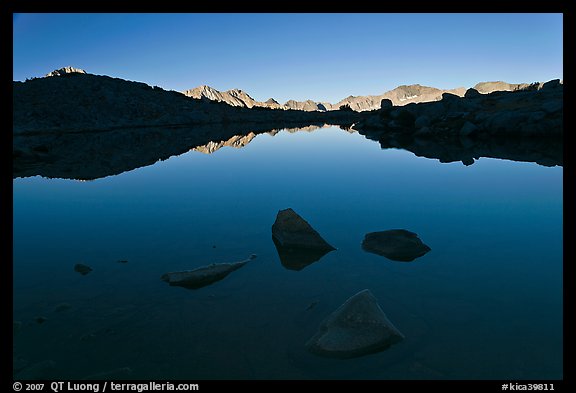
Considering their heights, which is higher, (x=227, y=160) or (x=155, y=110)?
(x=155, y=110)

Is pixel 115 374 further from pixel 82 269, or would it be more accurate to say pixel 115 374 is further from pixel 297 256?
pixel 297 256

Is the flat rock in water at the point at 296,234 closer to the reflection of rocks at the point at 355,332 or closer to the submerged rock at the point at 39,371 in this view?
the reflection of rocks at the point at 355,332

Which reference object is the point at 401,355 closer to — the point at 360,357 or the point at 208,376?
the point at 360,357

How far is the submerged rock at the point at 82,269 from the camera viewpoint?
306 inches

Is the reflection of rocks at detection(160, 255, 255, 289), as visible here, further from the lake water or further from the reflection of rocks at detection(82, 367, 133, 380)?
the reflection of rocks at detection(82, 367, 133, 380)

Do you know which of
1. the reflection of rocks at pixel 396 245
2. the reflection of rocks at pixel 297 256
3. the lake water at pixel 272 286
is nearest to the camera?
the lake water at pixel 272 286

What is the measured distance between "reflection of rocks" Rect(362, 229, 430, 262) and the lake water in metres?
0.23

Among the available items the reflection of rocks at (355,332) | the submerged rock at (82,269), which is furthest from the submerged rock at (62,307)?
the reflection of rocks at (355,332)

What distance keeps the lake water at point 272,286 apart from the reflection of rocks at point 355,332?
168mm

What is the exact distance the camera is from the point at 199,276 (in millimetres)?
7270
